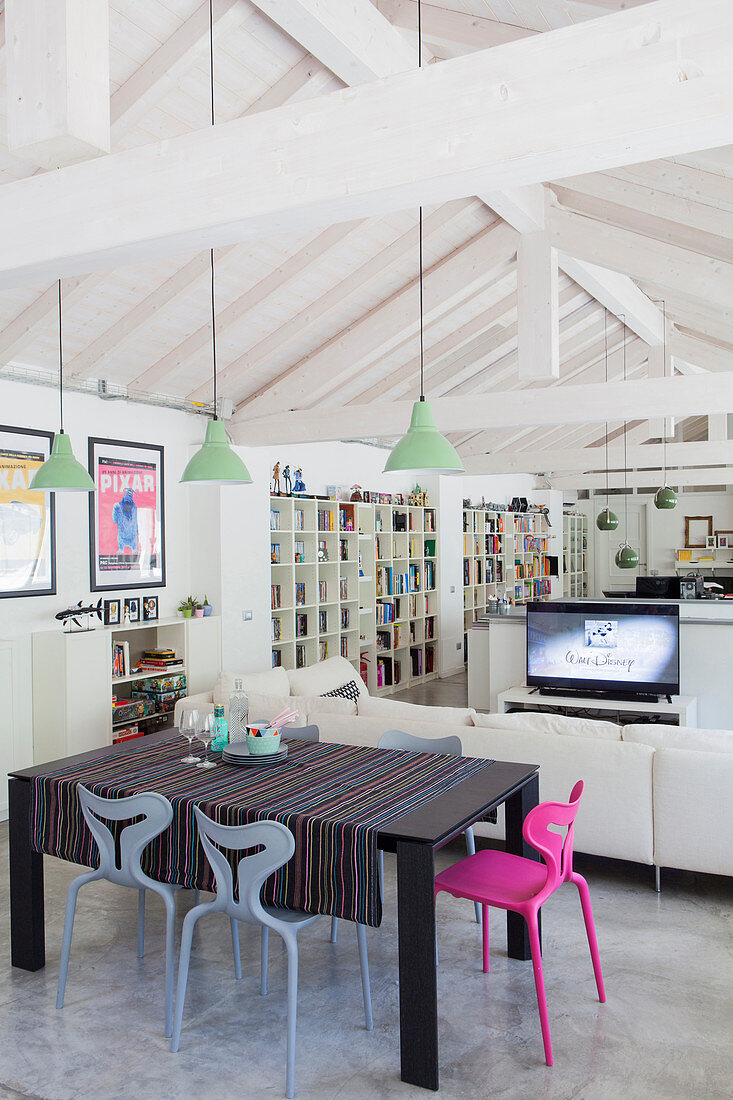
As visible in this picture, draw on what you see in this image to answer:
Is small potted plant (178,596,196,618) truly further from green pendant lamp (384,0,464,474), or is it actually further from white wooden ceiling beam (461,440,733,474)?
white wooden ceiling beam (461,440,733,474)

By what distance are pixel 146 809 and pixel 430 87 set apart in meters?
2.34

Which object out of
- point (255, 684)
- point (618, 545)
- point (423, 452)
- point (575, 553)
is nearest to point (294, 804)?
point (423, 452)

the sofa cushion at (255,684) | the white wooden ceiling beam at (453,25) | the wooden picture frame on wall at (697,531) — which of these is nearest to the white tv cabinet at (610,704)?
the sofa cushion at (255,684)

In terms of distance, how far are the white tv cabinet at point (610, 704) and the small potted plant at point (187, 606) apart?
2553 millimetres

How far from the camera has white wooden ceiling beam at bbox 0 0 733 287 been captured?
1729 millimetres

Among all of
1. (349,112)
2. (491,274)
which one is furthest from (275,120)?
(491,274)

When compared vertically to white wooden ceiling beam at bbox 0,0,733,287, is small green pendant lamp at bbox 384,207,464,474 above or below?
below

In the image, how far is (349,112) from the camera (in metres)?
2.02

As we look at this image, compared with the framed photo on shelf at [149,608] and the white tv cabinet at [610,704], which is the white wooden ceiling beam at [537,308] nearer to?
the white tv cabinet at [610,704]

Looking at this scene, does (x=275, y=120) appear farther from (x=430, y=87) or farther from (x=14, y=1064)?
(x=14, y=1064)

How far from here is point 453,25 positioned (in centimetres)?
361

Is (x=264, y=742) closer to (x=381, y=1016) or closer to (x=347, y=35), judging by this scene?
(x=381, y=1016)

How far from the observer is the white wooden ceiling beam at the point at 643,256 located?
16.7 feet

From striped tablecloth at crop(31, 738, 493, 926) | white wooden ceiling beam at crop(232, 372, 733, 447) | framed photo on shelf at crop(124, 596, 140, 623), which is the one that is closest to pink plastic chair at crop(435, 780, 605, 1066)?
striped tablecloth at crop(31, 738, 493, 926)
